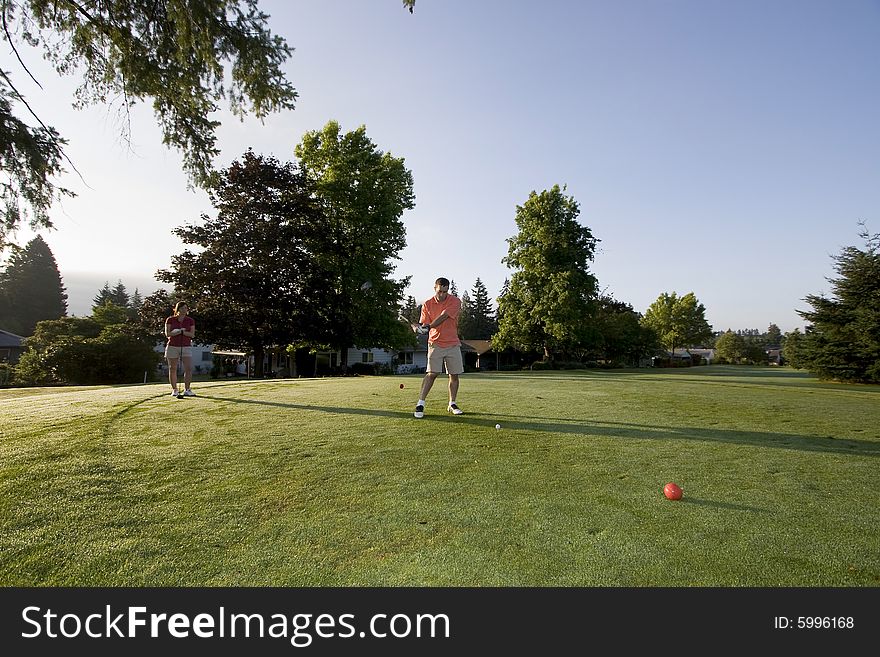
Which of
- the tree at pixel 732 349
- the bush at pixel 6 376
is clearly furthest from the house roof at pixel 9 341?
the tree at pixel 732 349

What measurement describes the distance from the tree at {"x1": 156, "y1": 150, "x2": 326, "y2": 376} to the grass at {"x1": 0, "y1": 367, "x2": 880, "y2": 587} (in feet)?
64.6

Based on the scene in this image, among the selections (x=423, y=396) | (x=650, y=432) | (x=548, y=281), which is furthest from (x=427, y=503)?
(x=548, y=281)

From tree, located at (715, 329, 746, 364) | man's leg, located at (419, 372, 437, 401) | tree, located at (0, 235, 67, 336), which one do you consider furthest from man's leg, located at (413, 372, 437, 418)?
→ tree, located at (715, 329, 746, 364)

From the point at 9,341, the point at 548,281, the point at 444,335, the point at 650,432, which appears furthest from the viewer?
the point at 9,341

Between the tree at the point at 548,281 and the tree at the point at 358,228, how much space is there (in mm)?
12551

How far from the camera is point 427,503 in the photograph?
3.04 metres

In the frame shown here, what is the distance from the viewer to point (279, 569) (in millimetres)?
2184

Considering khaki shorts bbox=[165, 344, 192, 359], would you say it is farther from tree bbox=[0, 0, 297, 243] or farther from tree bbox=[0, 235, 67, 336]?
tree bbox=[0, 235, 67, 336]

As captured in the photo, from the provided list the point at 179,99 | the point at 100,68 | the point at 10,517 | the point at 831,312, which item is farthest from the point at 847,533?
the point at 831,312

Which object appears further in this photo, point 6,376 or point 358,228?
point 358,228

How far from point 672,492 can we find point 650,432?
2.35 m

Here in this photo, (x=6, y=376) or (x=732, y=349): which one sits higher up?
(x=732, y=349)

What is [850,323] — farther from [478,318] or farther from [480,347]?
[478,318]

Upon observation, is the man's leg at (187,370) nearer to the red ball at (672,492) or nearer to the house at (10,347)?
the red ball at (672,492)
